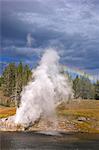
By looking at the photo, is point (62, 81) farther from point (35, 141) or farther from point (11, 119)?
point (35, 141)

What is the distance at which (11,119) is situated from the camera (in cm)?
10588

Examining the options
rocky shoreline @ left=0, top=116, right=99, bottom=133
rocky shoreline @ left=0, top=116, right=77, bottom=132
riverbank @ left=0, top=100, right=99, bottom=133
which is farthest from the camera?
riverbank @ left=0, top=100, right=99, bottom=133

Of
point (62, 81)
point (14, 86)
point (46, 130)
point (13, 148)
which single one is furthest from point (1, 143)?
point (14, 86)

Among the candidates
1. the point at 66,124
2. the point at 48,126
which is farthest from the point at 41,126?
the point at 66,124

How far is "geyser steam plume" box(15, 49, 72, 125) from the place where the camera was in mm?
107938

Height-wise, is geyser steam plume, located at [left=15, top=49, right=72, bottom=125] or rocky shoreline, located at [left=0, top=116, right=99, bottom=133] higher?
geyser steam plume, located at [left=15, top=49, right=72, bottom=125]

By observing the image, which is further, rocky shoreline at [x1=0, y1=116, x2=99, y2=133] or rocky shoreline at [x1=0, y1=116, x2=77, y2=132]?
rocky shoreline at [x1=0, y1=116, x2=99, y2=133]

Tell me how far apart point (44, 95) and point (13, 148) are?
50242 millimetres

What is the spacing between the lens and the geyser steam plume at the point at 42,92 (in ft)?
354

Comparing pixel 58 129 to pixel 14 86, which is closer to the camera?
pixel 58 129

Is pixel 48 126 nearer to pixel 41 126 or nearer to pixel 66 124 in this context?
pixel 41 126

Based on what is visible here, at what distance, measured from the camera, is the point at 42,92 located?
111 meters

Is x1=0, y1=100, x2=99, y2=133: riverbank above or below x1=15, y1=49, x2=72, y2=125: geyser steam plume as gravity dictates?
below

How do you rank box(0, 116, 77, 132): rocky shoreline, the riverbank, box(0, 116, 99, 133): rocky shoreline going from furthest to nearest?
1. the riverbank
2. box(0, 116, 99, 133): rocky shoreline
3. box(0, 116, 77, 132): rocky shoreline
